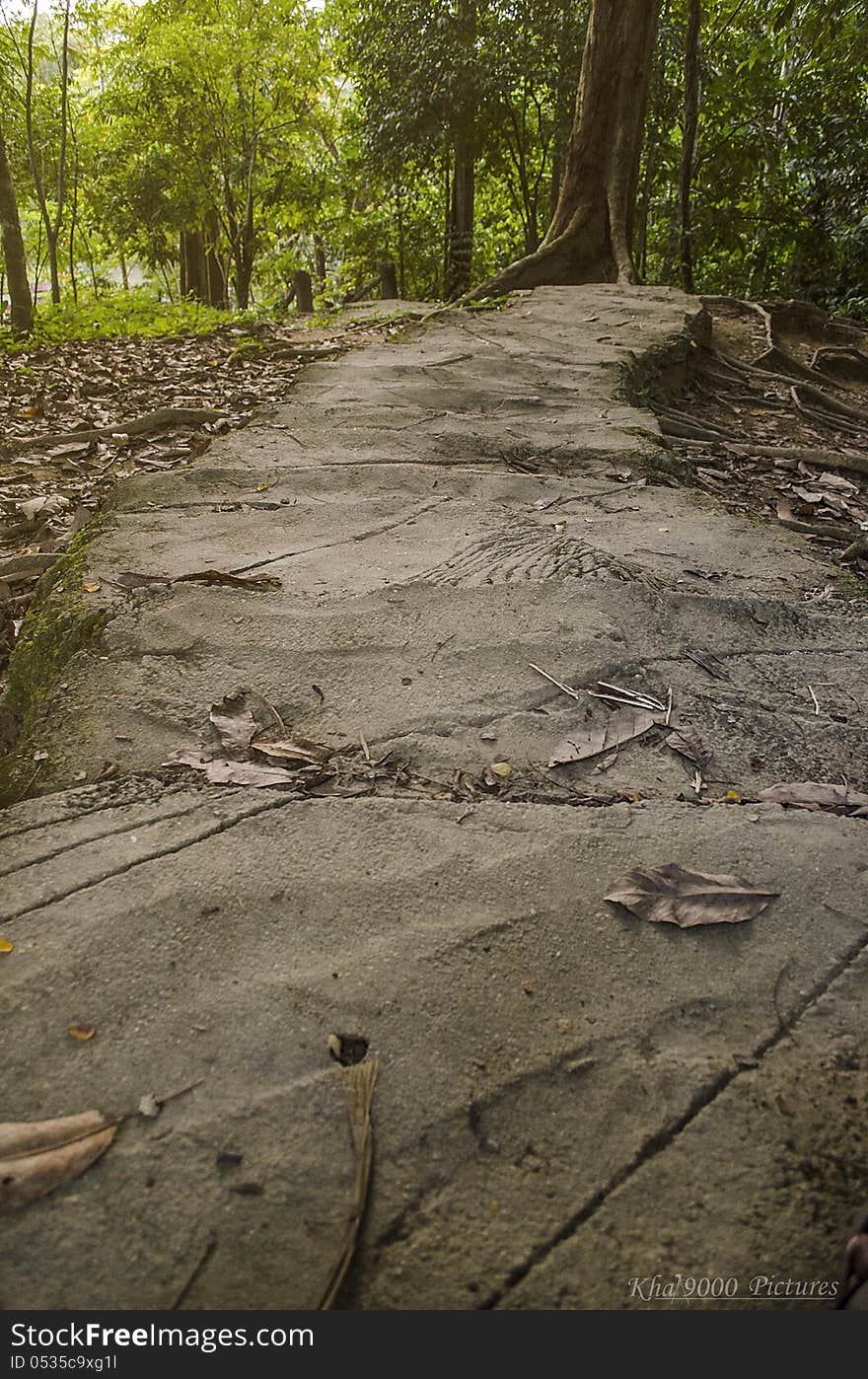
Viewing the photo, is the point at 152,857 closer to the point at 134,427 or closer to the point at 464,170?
the point at 134,427

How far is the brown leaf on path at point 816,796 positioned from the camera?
1740 millimetres

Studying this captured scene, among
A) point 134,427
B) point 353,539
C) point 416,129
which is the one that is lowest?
point 353,539

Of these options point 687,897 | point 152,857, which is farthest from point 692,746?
point 152,857

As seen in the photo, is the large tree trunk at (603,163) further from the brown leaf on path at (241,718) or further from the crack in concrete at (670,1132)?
the crack in concrete at (670,1132)

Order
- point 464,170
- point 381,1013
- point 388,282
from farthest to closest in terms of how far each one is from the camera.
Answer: point 464,170 → point 388,282 → point 381,1013

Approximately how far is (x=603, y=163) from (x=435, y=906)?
802 centimetres

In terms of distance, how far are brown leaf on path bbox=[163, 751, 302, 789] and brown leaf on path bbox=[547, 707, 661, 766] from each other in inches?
21.4

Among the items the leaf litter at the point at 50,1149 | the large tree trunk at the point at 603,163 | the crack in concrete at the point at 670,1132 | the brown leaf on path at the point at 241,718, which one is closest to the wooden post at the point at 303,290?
the large tree trunk at the point at 603,163

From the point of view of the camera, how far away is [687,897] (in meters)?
1.48

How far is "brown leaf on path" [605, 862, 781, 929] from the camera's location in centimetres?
144

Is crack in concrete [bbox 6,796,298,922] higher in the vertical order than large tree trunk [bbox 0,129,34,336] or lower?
lower

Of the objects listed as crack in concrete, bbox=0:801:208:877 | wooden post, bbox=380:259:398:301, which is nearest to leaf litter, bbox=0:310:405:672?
crack in concrete, bbox=0:801:208:877

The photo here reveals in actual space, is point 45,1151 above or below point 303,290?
below

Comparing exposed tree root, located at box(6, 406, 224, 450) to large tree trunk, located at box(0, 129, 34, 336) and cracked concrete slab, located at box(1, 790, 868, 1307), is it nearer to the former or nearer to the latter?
cracked concrete slab, located at box(1, 790, 868, 1307)
